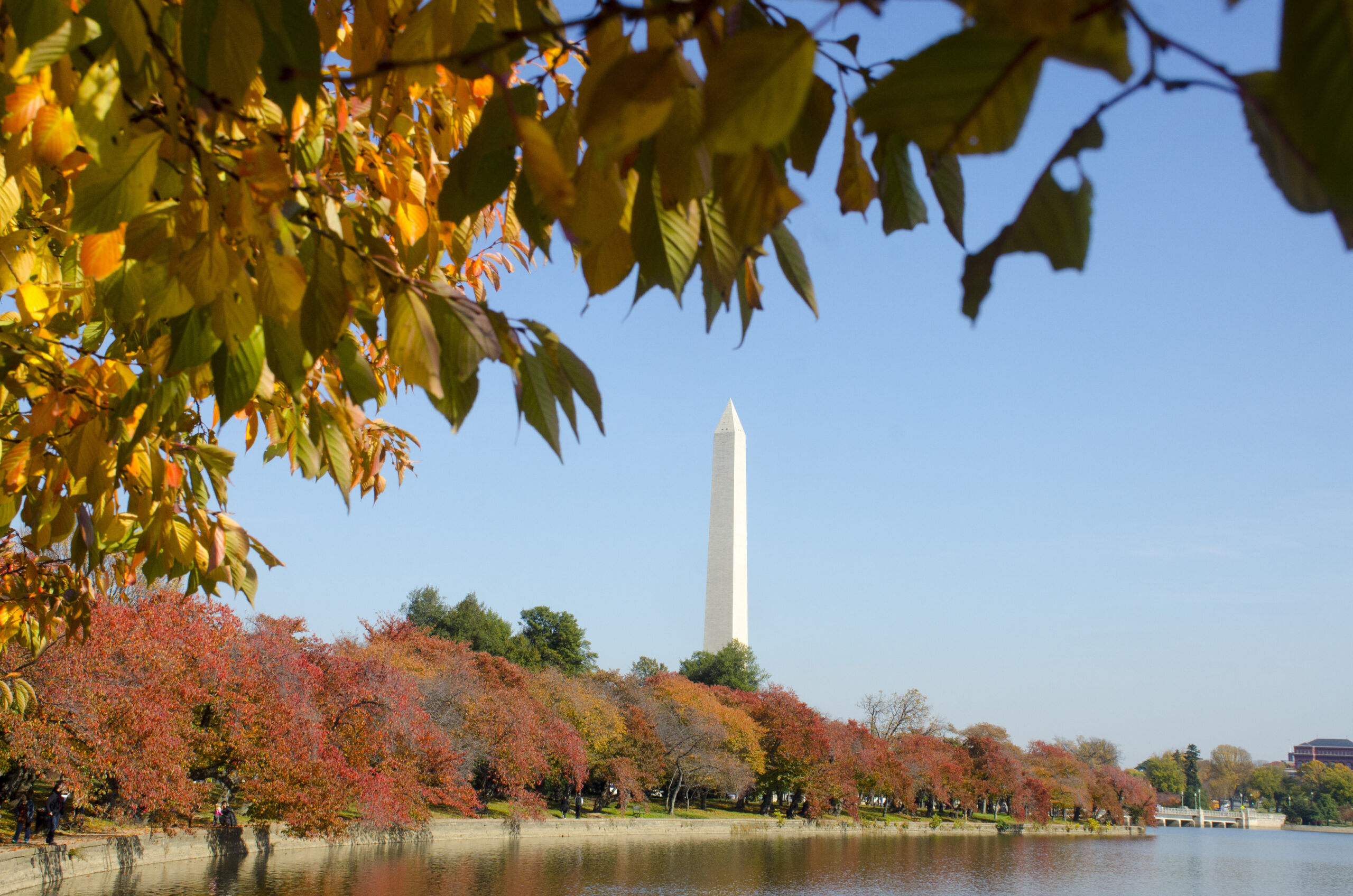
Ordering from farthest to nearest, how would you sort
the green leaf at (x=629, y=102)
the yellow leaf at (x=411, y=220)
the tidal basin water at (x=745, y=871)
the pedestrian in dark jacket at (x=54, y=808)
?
the tidal basin water at (x=745, y=871) < the pedestrian in dark jacket at (x=54, y=808) < the yellow leaf at (x=411, y=220) < the green leaf at (x=629, y=102)

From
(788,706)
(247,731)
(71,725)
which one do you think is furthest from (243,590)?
(788,706)

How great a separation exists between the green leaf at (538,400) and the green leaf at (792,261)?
9.9 inches

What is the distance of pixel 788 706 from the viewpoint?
3525 cm

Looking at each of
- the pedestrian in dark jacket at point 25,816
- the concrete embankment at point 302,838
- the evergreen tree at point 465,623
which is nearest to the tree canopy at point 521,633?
the evergreen tree at point 465,623

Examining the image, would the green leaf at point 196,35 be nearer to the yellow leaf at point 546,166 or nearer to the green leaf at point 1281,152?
the yellow leaf at point 546,166

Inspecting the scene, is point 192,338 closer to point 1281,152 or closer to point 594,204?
point 594,204

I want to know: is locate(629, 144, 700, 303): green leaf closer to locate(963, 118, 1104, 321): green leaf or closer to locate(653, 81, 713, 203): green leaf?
locate(653, 81, 713, 203): green leaf

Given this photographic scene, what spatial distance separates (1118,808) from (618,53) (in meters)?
61.5

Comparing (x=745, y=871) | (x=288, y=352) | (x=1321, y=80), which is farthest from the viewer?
(x=745, y=871)

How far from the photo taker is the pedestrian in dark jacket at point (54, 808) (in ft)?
42.1

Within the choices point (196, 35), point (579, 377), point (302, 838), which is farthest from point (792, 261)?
point (302, 838)

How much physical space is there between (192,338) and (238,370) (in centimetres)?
6

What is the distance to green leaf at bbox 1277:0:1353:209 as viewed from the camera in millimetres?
356

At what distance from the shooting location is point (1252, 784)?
78.0 meters
